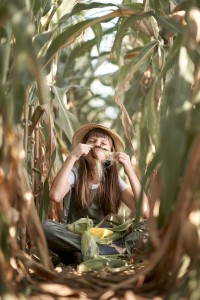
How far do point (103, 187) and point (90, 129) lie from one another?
248mm

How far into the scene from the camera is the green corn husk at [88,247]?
1892 millimetres

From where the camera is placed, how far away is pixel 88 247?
6.29 feet

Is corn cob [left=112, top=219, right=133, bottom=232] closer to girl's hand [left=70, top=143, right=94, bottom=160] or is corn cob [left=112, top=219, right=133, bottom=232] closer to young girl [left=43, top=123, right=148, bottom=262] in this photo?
young girl [left=43, top=123, right=148, bottom=262]

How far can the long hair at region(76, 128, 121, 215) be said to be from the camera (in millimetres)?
2279

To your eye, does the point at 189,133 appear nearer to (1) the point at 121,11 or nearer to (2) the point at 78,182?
(1) the point at 121,11

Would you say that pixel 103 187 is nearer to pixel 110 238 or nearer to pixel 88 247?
pixel 110 238

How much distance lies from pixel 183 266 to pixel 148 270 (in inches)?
3.7

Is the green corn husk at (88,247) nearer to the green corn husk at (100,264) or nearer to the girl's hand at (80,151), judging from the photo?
the green corn husk at (100,264)

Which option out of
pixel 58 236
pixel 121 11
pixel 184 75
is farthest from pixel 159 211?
pixel 58 236

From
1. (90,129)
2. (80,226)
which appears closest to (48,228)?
(80,226)

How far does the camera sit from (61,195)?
2.14 m

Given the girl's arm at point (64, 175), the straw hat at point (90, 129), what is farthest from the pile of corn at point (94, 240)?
the straw hat at point (90, 129)

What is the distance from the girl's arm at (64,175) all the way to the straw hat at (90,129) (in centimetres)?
21

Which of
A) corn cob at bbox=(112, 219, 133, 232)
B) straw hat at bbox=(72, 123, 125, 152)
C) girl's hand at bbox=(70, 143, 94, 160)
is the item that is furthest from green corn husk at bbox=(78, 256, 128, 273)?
straw hat at bbox=(72, 123, 125, 152)
